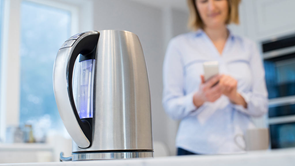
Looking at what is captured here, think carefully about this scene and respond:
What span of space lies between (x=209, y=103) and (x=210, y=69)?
Result: 8.2 inches

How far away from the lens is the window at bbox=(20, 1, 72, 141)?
2625mm

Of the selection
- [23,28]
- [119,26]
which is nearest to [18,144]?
[23,28]

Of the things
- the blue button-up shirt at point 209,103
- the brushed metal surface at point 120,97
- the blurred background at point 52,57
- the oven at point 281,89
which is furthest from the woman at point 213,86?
the oven at point 281,89

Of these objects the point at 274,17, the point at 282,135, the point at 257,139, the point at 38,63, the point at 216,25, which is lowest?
the point at 282,135

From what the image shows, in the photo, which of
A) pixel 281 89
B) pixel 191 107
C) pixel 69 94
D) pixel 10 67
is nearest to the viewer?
pixel 69 94

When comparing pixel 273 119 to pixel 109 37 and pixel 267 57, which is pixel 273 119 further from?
pixel 109 37

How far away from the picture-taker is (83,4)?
308cm

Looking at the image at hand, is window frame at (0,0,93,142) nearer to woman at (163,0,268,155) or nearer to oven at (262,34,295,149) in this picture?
woman at (163,0,268,155)

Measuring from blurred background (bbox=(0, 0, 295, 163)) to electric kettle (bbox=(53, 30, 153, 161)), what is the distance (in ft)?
5.95

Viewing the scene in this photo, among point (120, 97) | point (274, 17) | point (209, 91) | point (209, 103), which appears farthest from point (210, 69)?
point (274, 17)

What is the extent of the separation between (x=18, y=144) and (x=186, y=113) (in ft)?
5.22

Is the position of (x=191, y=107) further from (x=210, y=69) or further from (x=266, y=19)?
(x=266, y=19)

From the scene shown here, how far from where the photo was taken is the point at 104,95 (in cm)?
44

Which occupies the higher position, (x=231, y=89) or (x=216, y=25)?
(x=216, y=25)
